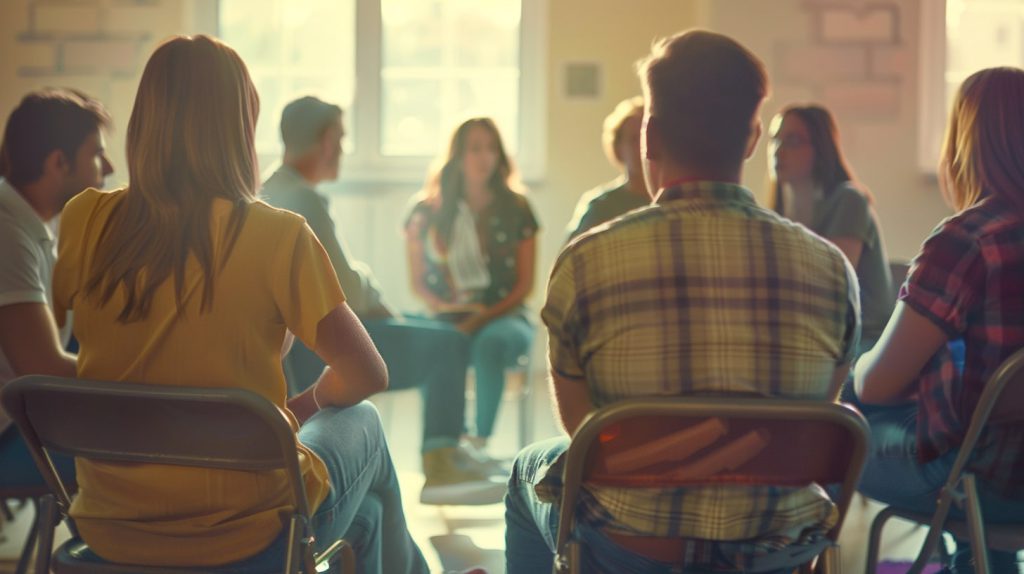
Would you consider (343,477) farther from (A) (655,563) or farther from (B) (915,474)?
(B) (915,474)

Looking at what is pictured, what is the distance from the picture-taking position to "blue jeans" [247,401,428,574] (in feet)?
5.22

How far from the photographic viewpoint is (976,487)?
1703 mm

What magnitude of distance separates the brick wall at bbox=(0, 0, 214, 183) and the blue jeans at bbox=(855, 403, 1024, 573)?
437 centimetres

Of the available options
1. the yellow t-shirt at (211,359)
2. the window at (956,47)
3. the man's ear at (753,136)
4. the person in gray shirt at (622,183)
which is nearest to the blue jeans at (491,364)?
the person in gray shirt at (622,183)

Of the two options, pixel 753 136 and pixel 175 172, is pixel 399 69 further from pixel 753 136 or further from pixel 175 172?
pixel 753 136

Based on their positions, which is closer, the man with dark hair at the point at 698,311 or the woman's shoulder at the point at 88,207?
the man with dark hair at the point at 698,311

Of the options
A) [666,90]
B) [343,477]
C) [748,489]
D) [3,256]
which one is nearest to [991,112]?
[666,90]

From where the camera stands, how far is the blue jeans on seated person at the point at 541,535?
1.43 m

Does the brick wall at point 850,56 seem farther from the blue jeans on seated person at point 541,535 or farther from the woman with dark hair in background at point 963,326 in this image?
the blue jeans on seated person at point 541,535

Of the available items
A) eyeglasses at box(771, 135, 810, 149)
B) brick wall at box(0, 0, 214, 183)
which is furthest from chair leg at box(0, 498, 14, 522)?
brick wall at box(0, 0, 214, 183)

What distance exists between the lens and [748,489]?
1376 mm

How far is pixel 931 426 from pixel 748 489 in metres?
0.57

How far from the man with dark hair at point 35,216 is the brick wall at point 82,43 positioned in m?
3.05

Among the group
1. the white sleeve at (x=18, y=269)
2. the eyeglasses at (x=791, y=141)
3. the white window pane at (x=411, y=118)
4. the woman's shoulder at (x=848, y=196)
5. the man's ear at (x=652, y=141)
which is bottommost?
the white sleeve at (x=18, y=269)
